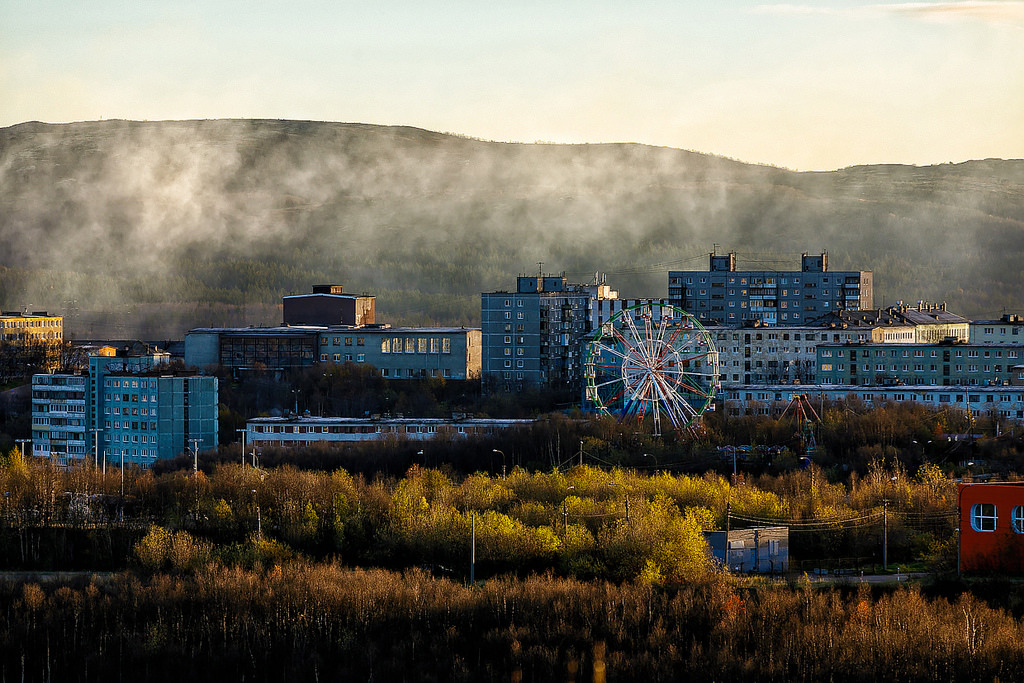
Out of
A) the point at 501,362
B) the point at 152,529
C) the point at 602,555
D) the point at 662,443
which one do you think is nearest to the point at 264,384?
the point at 501,362

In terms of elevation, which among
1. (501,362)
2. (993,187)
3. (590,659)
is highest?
(993,187)

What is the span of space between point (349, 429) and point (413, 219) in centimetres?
9205

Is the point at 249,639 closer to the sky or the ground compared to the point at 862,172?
closer to the ground

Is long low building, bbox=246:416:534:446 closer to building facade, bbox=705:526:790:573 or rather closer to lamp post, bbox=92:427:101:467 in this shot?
lamp post, bbox=92:427:101:467

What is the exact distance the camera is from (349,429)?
50.7 m

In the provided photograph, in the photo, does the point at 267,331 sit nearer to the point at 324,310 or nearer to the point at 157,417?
the point at 324,310

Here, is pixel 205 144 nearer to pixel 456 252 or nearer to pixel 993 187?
pixel 456 252

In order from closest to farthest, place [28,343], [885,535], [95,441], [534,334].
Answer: [885,535] < [95,441] < [534,334] < [28,343]

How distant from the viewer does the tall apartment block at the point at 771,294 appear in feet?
243

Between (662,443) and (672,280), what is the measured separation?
1233 inches

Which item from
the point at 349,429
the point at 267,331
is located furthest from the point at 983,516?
the point at 267,331

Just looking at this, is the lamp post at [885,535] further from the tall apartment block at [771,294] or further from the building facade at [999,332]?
the tall apartment block at [771,294]

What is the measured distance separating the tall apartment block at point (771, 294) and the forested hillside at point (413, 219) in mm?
30712

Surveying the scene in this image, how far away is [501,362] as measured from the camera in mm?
65625
